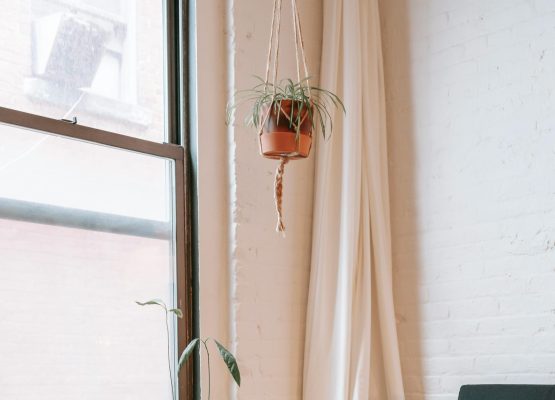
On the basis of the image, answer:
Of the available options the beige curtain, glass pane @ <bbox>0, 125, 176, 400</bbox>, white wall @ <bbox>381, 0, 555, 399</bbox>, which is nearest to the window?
glass pane @ <bbox>0, 125, 176, 400</bbox>

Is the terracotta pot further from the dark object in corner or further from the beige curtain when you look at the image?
the dark object in corner

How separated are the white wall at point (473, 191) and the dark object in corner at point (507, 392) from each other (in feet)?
0.62

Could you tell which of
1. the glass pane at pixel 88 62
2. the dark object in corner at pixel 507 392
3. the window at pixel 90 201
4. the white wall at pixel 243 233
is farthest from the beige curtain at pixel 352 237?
the glass pane at pixel 88 62

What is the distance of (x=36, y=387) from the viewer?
2639 millimetres

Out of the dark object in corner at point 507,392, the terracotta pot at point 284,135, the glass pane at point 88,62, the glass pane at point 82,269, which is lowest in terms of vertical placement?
the dark object in corner at point 507,392

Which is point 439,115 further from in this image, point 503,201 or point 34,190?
point 34,190

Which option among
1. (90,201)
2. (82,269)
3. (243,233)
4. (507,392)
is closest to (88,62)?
(90,201)

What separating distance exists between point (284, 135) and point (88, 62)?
834mm

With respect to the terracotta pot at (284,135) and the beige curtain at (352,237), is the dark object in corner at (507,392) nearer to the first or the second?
the beige curtain at (352,237)

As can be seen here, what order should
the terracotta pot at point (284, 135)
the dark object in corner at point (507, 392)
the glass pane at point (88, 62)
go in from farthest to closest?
the dark object in corner at point (507, 392) < the glass pane at point (88, 62) < the terracotta pot at point (284, 135)

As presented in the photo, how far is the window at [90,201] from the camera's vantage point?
2682 mm

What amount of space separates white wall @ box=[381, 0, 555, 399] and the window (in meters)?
1.00

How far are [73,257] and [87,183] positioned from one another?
268mm

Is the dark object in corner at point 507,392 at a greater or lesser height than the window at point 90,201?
lesser
